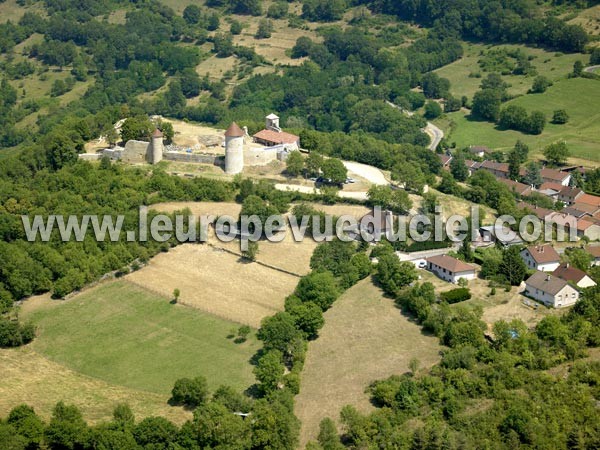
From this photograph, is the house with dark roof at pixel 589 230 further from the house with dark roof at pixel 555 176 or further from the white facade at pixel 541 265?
the house with dark roof at pixel 555 176

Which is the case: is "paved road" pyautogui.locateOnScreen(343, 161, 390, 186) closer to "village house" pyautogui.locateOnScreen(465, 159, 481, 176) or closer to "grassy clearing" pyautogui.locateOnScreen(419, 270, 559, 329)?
"village house" pyautogui.locateOnScreen(465, 159, 481, 176)

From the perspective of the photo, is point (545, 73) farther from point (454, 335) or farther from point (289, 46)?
point (454, 335)

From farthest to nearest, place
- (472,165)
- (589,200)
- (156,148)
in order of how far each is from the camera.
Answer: (472,165), (589,200), (156,148)

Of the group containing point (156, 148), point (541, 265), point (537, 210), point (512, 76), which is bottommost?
point (512, 76)

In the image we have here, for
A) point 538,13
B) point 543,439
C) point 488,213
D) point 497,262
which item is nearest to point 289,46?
point 538,13

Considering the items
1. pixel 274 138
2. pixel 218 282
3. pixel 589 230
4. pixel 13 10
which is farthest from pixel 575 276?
pixel 13 10

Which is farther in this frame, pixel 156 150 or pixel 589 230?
pixel 156 150

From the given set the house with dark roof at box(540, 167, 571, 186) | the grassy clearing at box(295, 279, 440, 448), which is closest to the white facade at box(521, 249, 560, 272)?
the grassy clearing at box(295, 279, 440, 448)

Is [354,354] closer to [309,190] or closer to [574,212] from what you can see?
[309,190]
